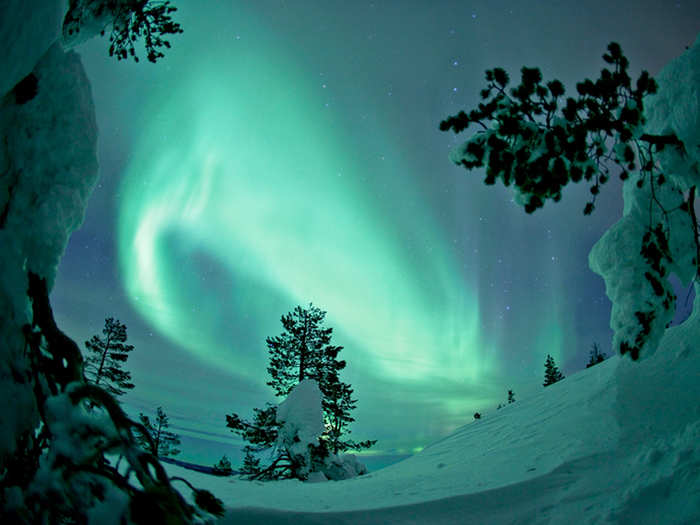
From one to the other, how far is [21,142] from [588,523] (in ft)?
19.5

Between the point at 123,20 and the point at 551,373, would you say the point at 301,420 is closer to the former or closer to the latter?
the point at 123,20

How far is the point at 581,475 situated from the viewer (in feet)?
13.1

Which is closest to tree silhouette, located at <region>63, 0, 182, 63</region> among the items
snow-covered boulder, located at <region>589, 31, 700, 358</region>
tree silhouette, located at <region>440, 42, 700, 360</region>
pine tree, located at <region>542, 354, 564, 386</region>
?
tree silhouette, located at <region>440, 42, 700, 360</region>

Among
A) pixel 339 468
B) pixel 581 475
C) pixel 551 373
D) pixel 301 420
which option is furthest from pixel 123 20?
pixel 551 373

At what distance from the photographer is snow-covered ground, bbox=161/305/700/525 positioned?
3293mm

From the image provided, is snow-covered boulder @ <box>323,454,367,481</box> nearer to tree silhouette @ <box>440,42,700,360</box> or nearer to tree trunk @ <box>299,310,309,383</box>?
tree trunk @ <box>299,310,309,383</box>

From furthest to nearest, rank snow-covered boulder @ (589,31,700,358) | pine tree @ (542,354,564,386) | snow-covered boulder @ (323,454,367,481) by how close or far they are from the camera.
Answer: pine tree @ (542,354,564,386) < snow-covered boulder @ (323,454,367,481) < snow-covered boulder @ (589,31,700,358)

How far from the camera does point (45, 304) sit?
2.49 metres

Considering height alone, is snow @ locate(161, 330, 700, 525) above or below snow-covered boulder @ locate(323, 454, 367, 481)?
above

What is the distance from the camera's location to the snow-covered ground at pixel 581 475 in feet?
10.8

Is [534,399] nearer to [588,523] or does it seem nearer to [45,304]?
[588,523]

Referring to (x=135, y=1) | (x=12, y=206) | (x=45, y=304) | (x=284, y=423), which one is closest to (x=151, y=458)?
(x=45, y=304)

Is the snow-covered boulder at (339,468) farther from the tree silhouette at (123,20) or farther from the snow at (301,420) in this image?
the tree silhouette at (123,20)

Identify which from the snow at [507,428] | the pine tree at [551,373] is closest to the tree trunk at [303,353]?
the snow at [507,428]
